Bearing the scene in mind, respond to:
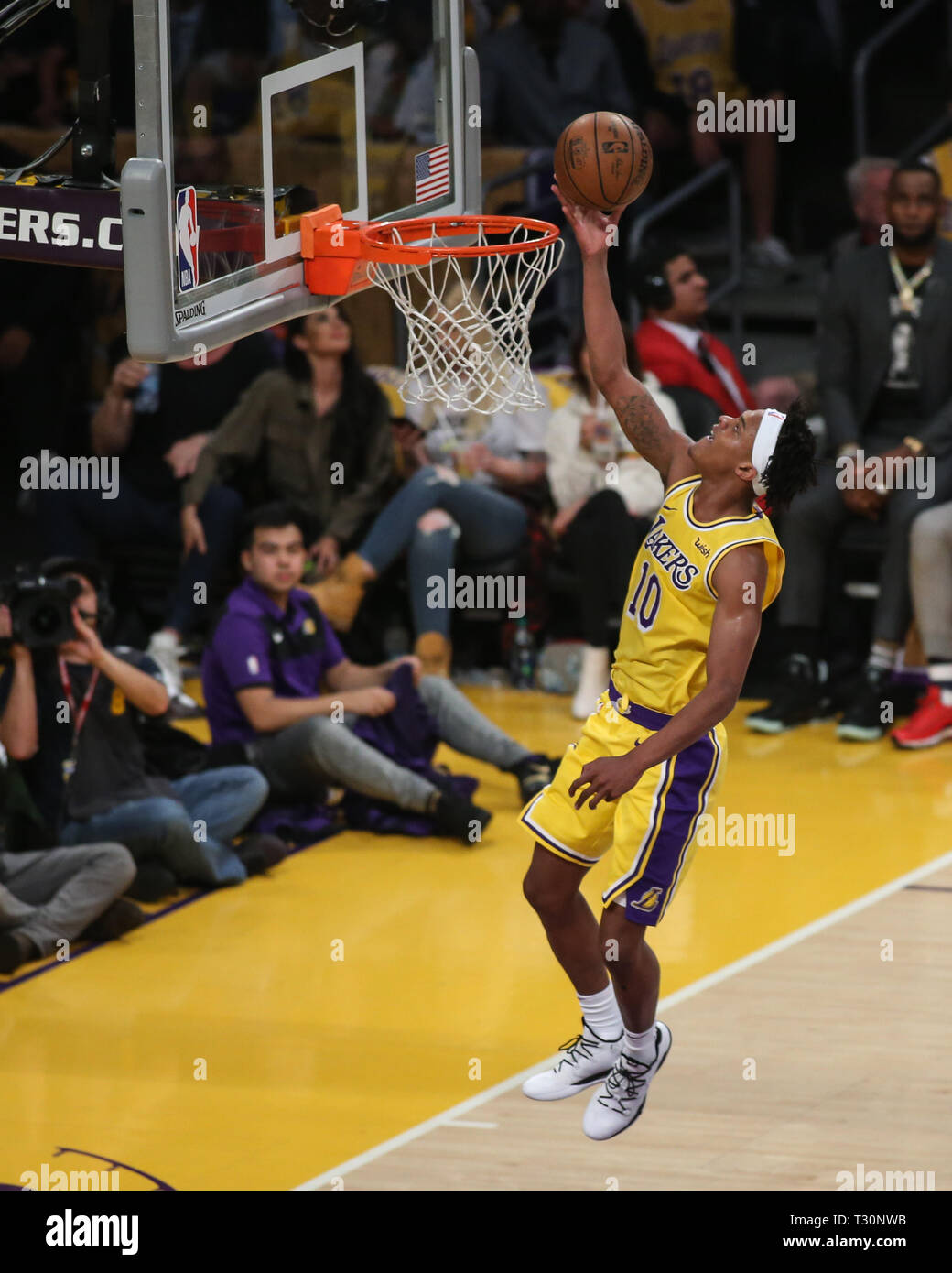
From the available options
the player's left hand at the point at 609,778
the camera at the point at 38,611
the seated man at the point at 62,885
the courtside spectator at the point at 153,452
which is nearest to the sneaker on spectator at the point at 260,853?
the seated man at the point at 62,885

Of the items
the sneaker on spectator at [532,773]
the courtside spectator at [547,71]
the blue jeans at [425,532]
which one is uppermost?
the courtside spectator at [547,71]

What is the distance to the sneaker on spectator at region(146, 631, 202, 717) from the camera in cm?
916

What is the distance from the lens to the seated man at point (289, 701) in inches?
297

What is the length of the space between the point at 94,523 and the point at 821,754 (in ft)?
12.0

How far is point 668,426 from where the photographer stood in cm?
503

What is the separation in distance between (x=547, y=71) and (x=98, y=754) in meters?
6.17

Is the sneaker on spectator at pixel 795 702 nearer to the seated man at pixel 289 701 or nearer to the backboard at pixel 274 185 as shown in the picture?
the seated man at pixel 289 701

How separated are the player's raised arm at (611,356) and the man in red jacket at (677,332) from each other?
4.43 m

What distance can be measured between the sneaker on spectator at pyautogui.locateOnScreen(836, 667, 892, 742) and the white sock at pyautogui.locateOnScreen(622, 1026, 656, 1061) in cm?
406

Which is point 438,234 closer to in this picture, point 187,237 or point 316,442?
point 187,237

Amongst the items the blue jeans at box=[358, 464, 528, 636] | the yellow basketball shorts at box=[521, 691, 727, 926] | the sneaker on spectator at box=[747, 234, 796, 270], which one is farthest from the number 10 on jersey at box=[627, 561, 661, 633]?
the sneaker on spectator at box=[747, 234, 796, 270]

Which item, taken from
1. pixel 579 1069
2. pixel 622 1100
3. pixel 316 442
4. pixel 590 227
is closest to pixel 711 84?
pixel 316 442

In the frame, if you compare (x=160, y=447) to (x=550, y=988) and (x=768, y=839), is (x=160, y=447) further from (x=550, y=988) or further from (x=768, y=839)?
(x=550, y=988)

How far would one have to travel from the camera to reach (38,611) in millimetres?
6656
